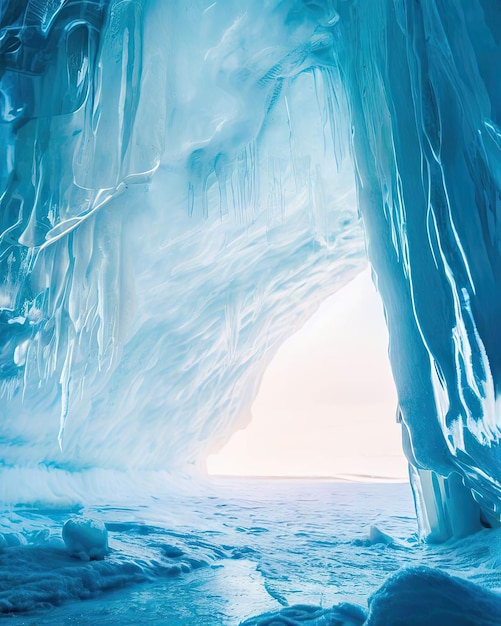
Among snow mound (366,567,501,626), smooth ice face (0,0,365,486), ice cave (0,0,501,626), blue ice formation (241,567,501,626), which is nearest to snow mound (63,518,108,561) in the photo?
ice cave (0,0,501,626)

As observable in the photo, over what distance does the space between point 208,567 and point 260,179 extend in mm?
4414

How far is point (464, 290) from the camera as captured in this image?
287 cm

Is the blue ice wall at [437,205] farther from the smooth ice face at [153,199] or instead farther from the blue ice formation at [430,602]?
the smooth ice face at [153,199]

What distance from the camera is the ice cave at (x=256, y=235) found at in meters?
2.73

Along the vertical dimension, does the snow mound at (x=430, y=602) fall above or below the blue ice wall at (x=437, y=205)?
below

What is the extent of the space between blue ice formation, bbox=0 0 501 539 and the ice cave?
20mm

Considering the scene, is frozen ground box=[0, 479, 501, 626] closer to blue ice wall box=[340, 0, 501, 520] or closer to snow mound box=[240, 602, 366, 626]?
snow mound box=[240, 602, 366, 626]

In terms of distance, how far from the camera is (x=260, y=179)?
20.8 feet

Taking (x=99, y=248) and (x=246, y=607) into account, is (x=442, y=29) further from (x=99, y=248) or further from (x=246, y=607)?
(x=99, y=248)

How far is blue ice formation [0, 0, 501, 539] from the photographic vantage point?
278 cm

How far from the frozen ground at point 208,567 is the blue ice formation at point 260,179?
796 mm

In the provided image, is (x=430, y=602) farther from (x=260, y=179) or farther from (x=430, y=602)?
(x=260, y=179)

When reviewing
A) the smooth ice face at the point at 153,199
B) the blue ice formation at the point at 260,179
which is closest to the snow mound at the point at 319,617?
the blue ice formation at the point at 260,179

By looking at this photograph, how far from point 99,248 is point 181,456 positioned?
31.3ft
